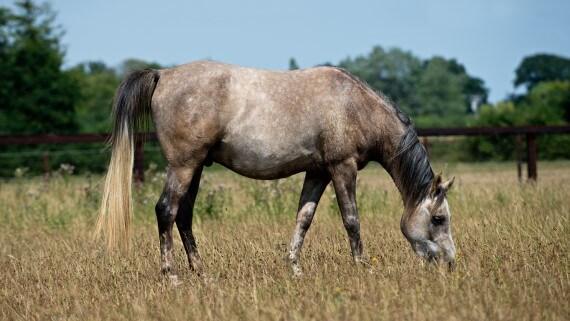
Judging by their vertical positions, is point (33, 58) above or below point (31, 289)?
above

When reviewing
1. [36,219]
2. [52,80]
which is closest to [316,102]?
[36,219]

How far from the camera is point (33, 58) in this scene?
33.6 meters

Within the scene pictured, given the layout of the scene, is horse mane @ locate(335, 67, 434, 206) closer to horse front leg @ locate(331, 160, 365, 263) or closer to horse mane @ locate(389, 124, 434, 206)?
horse mane @ locate(389, 124, 434, 206)

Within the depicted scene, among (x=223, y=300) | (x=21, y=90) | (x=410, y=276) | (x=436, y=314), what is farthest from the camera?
(x=21, y=90)

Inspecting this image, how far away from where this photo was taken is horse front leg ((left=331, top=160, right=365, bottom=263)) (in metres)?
5.75

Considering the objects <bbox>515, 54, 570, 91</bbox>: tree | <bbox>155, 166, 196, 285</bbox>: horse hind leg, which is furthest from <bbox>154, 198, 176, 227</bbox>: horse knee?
<bbox>515, 54, 570, 91</bbox>: tree

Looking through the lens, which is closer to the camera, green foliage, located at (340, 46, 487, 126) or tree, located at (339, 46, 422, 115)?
green foliage, located at (340, 46, 487, 126)

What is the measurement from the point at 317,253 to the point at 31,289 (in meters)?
2.65

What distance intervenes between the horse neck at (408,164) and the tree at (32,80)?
2827cm

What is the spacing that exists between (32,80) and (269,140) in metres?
30.5

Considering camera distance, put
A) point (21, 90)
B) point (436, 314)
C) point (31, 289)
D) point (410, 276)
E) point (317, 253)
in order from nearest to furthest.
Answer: point (436, 314) → point (410, 276) → point (31, 289) → point (317, 253) → point (21, 90)

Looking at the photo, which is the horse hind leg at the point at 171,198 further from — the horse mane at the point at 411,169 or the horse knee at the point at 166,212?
the horse mane at the point at 411,169

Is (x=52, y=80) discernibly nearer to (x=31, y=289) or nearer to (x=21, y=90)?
(x=21, y=90)

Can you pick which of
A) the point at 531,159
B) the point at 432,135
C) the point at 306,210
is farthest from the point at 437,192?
the point at 531,159
